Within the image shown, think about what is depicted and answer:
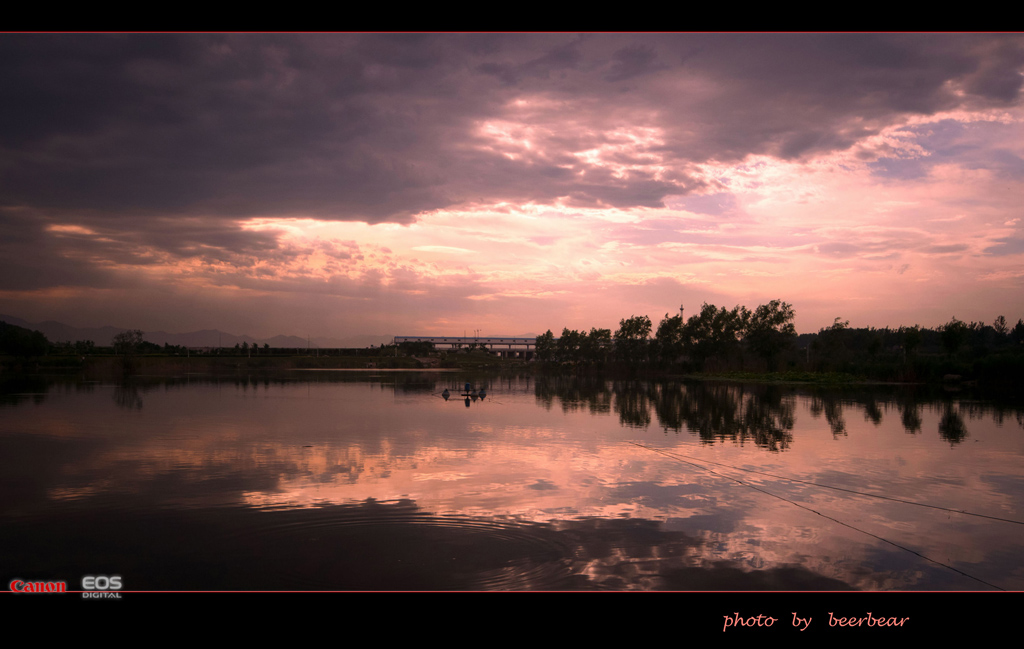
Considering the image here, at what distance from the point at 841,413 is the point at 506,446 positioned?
21312 millimetres

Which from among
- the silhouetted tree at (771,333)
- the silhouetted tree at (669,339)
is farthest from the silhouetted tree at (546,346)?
the silhouetted tree at (771,333)

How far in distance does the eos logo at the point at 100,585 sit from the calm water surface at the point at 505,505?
299 mm

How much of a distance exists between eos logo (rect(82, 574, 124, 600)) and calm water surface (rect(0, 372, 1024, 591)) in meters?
0.30

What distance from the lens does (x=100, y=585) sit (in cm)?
764

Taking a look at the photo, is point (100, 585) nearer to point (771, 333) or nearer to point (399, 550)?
point (399, 550)

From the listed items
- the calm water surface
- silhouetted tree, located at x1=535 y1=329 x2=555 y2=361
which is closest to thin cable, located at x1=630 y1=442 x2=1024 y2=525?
the calm water surface

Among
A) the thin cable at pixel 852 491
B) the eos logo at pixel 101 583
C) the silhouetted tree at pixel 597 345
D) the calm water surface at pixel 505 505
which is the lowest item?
the thin cable at pixel 852 491

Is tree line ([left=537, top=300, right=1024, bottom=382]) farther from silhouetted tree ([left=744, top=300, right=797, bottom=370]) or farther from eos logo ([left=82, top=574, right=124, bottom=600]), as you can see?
eos logo ([left=82, top=574, right=124, bottom=600])

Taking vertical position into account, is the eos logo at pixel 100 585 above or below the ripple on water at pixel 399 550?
above

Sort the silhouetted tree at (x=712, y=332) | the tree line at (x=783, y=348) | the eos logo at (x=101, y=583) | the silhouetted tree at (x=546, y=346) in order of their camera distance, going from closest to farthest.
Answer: the eos logo at (x=101, y=583) → the tree line at (x=783, y=348) → the silhouetted tree at (x=712, y=332) → the silhouetted tree at (x=546, y=346)

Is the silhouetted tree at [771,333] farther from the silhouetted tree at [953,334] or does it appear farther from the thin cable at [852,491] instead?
the thin cable at [852,491]

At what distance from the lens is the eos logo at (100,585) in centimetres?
730

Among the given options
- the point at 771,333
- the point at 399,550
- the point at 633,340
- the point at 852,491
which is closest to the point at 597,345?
the point at 633,340
